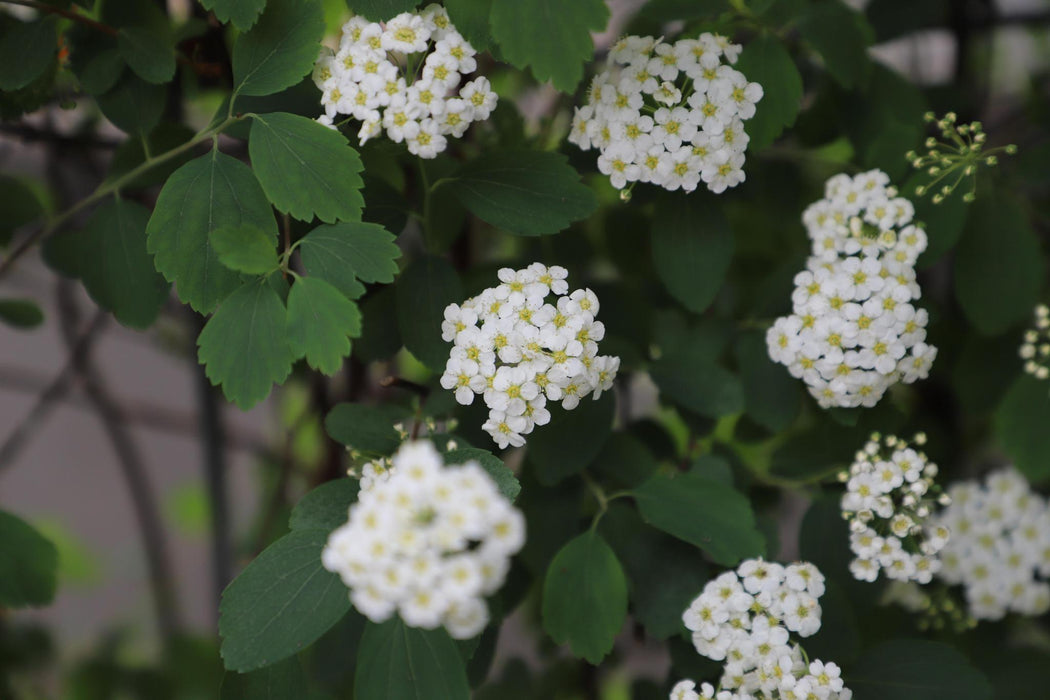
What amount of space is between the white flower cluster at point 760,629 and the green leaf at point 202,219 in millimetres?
692

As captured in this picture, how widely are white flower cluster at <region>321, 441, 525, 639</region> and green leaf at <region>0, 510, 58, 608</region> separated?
668 millimetres

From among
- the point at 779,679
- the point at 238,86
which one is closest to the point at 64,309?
the point at 238,86

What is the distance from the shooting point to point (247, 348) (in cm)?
102

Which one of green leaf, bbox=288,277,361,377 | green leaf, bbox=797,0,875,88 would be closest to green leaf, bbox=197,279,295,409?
green leaf, bbox=288,277,361,377

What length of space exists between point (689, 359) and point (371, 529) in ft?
2.33

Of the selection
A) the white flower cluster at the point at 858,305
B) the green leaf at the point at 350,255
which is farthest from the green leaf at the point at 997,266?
the green leaf at the point at 350,255

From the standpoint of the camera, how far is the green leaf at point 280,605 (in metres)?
0.99

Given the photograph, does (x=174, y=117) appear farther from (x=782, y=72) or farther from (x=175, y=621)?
(x=175, y=621)

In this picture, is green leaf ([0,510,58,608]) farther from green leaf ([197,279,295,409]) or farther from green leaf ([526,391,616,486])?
green leaf ([526,391,616,486])

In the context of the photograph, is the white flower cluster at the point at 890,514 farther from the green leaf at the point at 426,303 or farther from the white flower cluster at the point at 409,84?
the white flower cluster at the point at 409,84

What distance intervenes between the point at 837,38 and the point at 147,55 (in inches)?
37.6

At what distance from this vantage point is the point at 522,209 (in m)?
1.17

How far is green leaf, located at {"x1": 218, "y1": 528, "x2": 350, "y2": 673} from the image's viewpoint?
0.99 metres

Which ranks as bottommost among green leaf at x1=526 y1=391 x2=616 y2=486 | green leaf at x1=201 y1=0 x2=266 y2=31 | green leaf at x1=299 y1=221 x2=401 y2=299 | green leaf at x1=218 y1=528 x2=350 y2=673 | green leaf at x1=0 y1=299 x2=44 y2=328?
green leaf at x1=526 y1=391 x2=616 y2=486
